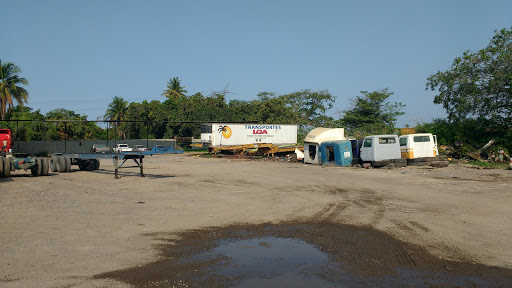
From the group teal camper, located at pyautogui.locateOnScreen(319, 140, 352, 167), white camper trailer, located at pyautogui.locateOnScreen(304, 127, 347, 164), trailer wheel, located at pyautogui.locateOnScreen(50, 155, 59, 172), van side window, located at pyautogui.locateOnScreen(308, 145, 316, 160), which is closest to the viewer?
trailer wheel, located at pyautogui.locateOnScreen(50, 155, 59, 172)

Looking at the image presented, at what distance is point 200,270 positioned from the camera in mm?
6090

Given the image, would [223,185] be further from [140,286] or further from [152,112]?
[152,112]

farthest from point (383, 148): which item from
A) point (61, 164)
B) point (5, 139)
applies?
point (5, 139)

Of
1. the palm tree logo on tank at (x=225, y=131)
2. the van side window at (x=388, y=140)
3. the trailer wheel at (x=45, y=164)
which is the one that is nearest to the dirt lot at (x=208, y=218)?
the trailer wheel at (x=45, y=164)

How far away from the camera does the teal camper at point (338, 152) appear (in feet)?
86.0

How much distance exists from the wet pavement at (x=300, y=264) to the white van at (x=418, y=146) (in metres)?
18.0

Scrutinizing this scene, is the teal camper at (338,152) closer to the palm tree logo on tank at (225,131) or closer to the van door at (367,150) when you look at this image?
the van door at (367,150)

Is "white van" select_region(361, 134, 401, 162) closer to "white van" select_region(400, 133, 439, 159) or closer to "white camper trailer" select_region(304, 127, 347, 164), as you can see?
"white van" select_region(400, 133, 439, 159)

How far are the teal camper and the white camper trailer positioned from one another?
63cm

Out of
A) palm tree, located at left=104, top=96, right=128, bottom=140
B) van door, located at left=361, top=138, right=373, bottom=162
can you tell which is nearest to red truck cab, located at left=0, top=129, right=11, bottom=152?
van door, located at left=361, top=138, right=373, bottom=162

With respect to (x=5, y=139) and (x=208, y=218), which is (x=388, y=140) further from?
(x=5, y=139)

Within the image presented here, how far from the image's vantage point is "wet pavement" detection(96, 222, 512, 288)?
5.65m

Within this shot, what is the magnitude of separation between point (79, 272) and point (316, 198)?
8.91 metres

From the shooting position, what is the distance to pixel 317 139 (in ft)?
92.7
